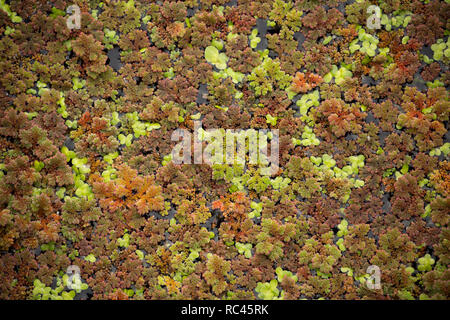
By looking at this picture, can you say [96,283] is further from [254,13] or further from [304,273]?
[254,13]

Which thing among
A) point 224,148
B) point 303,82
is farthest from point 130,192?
point 303,82

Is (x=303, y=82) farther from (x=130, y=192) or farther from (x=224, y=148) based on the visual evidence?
(x=130, y=192)

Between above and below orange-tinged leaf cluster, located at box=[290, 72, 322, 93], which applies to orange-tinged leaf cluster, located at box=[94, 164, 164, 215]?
below

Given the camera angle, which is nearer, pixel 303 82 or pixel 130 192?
pixel 130 192

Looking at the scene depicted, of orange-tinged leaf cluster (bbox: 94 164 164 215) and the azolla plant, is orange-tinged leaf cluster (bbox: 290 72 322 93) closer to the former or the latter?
the azolla plant

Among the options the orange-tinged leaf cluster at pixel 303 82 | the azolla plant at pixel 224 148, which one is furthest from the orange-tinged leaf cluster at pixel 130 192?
the orange-tinged leaf cluster at pixel 303 82

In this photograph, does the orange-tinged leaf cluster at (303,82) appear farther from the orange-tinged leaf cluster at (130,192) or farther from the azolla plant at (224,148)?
the orange-tinged leaf cluster at (130,192)

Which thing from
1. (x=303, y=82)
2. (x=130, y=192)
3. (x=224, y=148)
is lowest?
(x=130, y=192)

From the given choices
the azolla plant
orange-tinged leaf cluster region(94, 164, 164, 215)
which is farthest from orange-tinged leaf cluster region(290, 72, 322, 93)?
orange-tinged leaf cluster region(94, 164, 164, 215)
